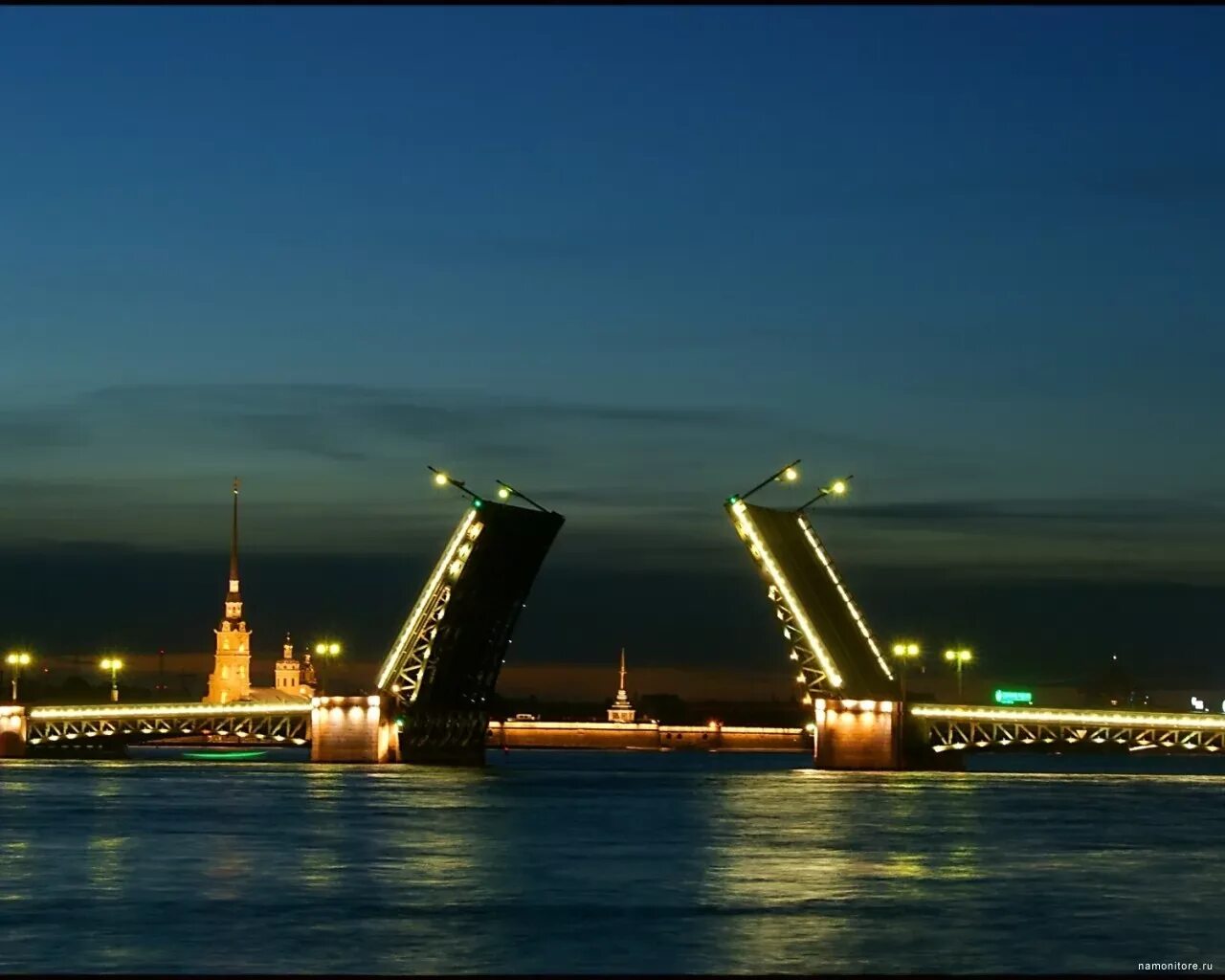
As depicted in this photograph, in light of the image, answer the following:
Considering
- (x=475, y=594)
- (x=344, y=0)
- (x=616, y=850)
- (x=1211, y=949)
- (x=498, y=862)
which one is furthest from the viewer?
(x=475, y=594)

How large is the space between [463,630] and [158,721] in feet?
73.6

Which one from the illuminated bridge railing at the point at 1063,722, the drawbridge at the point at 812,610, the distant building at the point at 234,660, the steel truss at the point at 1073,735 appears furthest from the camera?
the distant building at the point at 234,660

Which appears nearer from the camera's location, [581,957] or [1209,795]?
[581,957]

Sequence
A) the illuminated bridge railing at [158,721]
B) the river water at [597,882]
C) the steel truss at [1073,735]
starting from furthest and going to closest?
1. the illuminated bridge railing at [158,721]
2. the steel truss at [1073,735]
3. the river water at [597,882]

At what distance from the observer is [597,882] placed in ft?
107

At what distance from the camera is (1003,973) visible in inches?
842

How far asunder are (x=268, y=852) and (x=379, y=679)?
37.8 metres

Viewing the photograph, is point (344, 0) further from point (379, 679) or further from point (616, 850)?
point (379, 679)

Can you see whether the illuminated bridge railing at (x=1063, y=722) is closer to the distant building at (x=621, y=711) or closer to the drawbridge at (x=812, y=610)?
the drawbridge at (x=812, y=610)

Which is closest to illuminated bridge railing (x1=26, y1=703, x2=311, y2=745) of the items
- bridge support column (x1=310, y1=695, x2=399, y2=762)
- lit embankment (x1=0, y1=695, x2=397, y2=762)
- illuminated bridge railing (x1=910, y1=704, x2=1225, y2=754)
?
lit embankment (x1=0, y1=695, x2=397, y2=762)

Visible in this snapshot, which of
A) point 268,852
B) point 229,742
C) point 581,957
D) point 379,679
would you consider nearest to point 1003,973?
point 581,957

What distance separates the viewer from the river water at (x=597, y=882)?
74.7 feet

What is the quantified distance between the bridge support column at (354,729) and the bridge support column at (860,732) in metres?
15.8

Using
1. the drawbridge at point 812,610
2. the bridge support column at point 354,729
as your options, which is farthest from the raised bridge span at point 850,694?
the bridge support column at point 354,729
